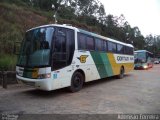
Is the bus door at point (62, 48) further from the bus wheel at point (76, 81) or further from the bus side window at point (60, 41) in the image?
the bus wheel at point (76, 81)

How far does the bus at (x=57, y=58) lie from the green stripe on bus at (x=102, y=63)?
0.06 m

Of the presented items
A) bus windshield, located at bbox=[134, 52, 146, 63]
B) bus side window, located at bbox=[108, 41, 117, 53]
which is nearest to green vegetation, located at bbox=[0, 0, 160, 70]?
bus side window, located at bbox=[108, 41, 117, 53]

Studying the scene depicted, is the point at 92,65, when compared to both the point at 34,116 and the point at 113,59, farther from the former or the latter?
the point at 34,116

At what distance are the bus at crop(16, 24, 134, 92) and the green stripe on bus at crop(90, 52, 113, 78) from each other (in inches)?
2.2

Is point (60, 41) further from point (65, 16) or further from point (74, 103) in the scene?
point (65, 16)

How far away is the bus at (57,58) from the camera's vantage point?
7.59 meters

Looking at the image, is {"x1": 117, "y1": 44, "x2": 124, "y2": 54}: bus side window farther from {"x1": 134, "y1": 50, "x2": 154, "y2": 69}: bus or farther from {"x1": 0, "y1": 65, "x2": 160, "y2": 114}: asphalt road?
{"x1": 134, "y1": 50, "x2": 154, "y2": 69}: bus

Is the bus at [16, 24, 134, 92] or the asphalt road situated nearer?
the asphalt road

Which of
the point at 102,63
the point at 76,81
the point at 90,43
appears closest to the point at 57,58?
the point at 76,81

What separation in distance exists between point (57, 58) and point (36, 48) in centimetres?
97

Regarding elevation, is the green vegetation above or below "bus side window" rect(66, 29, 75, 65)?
above

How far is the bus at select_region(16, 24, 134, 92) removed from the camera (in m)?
7.59

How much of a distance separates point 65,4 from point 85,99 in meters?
47.4

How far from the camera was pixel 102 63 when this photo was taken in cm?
1181
